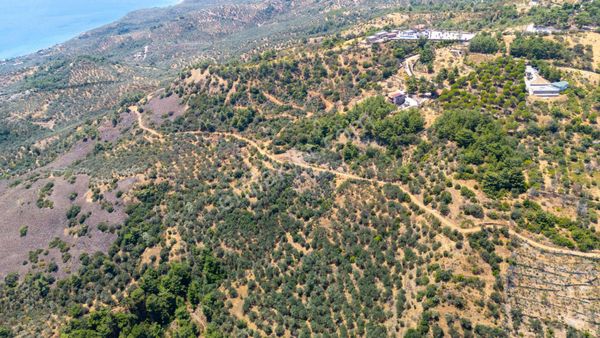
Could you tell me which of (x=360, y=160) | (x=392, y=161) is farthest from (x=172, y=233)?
(x=392, y=161)

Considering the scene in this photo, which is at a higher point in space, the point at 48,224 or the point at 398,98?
the point at 398,98

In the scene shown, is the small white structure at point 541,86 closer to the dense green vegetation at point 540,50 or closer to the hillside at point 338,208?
the hillside at point 338,208

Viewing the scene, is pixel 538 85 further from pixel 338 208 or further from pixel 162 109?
pixel 162 109

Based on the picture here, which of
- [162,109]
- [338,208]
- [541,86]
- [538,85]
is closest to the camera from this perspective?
[338,208]

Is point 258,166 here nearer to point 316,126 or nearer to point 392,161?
point 316,126

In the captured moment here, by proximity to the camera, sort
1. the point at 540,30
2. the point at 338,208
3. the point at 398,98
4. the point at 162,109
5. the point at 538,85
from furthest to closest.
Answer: the point at 162,109, the point at 540,30, the point at 398,98, the point at 538,85, the point at 338,208

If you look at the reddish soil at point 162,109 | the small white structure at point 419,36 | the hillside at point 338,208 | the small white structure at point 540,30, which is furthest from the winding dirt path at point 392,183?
the small white structure at point 540,30

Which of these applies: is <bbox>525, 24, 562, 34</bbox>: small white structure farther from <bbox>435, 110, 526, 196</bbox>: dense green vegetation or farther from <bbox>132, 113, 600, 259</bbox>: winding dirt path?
<bbox>132, 113, 600, 259</bbox>: winding dirt path

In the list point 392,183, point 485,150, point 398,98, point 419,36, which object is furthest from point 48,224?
point 419,36
